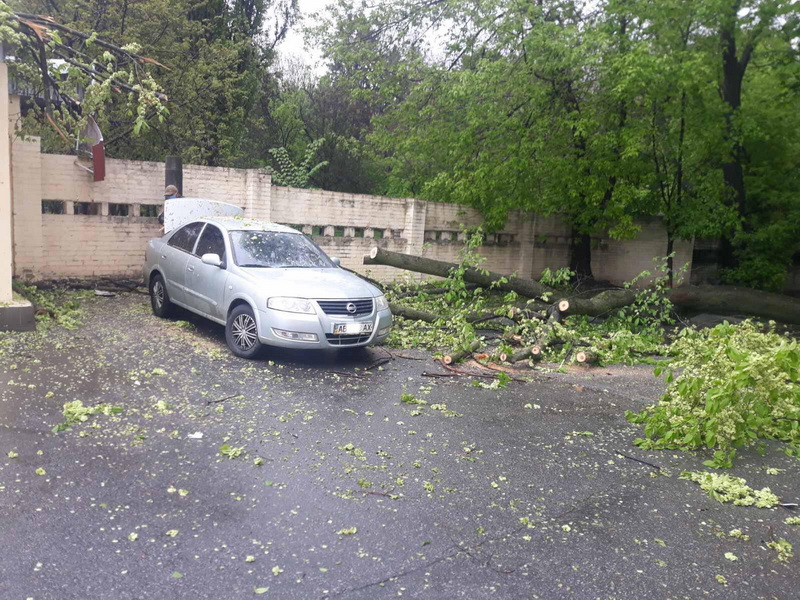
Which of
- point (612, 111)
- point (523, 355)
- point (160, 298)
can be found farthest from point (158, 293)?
point (612, 111)

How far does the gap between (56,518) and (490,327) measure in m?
7.94

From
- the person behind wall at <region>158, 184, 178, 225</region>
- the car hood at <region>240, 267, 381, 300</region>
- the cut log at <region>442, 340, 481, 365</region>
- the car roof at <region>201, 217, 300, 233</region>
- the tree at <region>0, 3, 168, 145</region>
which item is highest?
the tree at <region>0, 3, 168, 145</region>

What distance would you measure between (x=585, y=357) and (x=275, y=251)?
4323 mm

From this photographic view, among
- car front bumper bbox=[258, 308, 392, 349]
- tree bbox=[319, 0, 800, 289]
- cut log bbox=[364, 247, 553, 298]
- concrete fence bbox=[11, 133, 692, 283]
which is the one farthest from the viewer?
tree bbox=[319, 0, 800, 289]

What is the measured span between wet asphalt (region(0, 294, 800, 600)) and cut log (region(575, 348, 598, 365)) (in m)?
1.40

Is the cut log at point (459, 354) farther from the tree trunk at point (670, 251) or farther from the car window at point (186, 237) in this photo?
the tree trunk at point (670, 251)

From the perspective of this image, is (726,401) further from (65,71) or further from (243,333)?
(65,71)

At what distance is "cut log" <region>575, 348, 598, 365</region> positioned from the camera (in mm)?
8398

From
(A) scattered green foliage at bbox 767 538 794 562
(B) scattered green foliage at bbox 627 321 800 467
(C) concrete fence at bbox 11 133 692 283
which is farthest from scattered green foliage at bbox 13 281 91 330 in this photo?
(A) scattered green foliage at bbox 767 538 794 562

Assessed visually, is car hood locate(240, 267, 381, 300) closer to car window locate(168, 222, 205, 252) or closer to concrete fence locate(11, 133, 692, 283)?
car window locate(168, 222, 205, 252)

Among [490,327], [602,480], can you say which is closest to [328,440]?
[602,480]

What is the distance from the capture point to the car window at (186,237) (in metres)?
8.99

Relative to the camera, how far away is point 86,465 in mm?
4434

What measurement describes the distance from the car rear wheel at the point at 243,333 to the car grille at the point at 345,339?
828 millimetres
